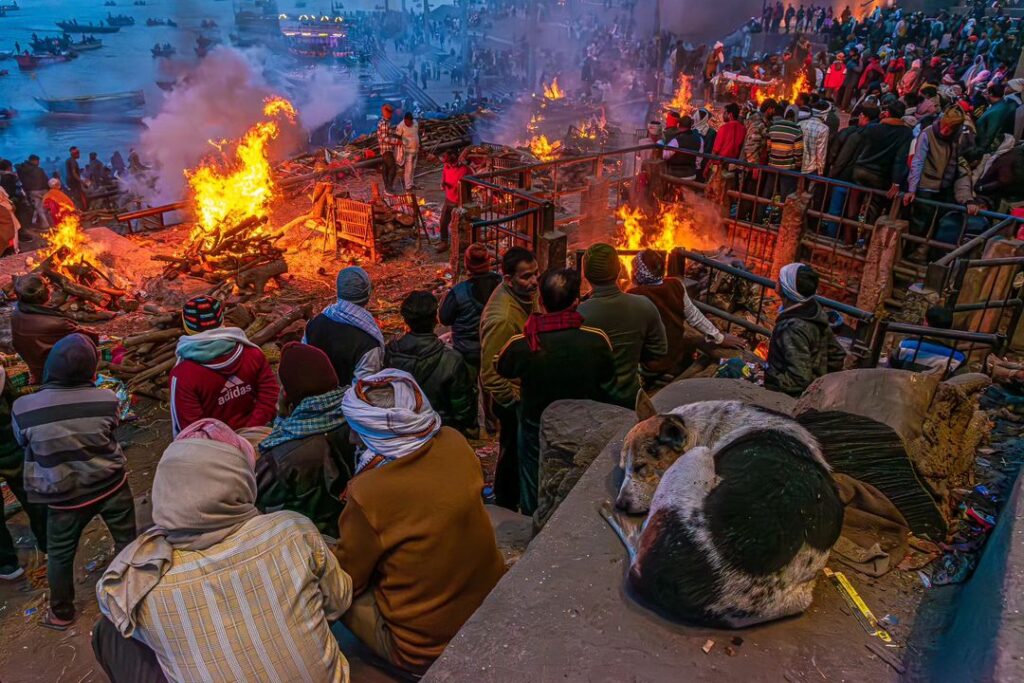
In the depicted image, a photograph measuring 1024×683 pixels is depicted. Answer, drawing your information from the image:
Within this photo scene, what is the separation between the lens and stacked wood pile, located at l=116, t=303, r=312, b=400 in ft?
26.0

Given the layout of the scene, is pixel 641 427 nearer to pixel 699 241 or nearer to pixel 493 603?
pixel 493 603

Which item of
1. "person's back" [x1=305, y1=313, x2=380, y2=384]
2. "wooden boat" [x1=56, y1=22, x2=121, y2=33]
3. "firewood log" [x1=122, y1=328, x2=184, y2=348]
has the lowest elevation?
"firewood log" [x1=122, y1=328, x2=184, y2=348]

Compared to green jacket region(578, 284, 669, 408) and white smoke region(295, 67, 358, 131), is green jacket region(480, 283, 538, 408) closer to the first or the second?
green jacket region(578, 284, 669, 408)

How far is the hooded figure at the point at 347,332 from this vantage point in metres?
4.98

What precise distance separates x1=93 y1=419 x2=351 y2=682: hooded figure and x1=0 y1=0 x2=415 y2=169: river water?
58464 millimetres

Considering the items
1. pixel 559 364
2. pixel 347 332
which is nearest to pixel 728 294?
pixel 559 364

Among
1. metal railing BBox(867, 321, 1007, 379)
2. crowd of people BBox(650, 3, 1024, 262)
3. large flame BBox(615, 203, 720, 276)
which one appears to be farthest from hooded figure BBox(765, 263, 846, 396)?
large flame BBox(615, 203, 720, 276)

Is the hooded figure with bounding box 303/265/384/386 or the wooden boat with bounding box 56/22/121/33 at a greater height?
the wooden boat with bounding box 56/22/121/33

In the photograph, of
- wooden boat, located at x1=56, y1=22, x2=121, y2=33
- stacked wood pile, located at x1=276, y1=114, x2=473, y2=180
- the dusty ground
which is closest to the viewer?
the dusty ground

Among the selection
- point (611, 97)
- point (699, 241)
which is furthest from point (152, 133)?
point (699, 241)

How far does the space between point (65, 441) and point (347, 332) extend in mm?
1971

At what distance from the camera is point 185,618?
2248 millimetres

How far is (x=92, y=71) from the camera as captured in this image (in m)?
74.4

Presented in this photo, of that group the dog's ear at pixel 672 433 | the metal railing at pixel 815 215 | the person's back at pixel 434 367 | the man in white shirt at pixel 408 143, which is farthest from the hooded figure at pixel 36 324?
the man in white shirt at pixel 408 143
